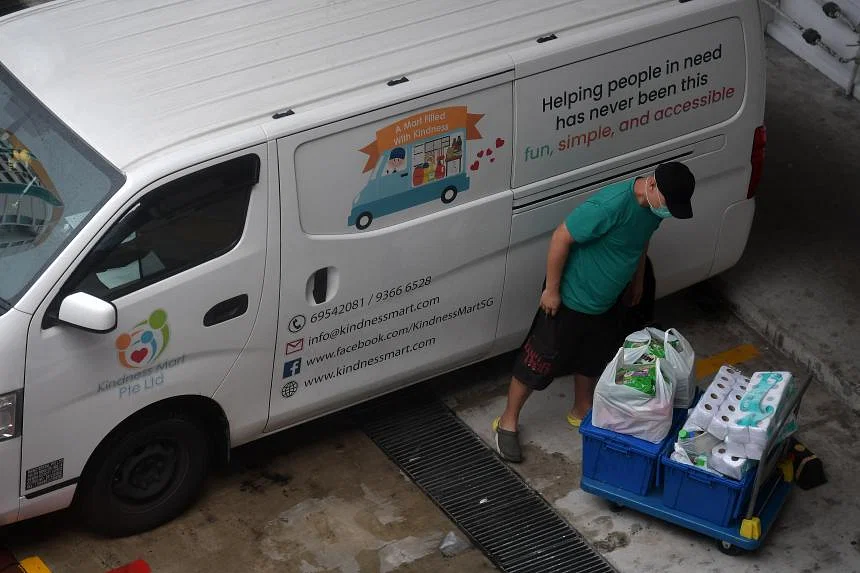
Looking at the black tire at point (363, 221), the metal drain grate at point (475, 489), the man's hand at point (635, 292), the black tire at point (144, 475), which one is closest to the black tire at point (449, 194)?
the black tire at point (363, 221)

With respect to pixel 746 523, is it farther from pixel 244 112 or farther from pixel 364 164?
pixel 244 112

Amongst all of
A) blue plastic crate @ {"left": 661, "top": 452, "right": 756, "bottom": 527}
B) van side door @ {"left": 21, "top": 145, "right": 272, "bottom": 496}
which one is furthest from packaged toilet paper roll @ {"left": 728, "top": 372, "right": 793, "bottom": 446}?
van side door @ {"left": 21, "top": 145, "right": 272, "bottom": 496}

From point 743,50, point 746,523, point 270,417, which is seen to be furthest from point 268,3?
point 746,523

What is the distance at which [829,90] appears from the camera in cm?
1056

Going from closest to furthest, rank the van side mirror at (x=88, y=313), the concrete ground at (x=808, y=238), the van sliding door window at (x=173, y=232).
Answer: the van side mirror at (x=88, y=313)
the van sliding door window at (x=173, y=232)
the concrete ground at (x=808, y=238)

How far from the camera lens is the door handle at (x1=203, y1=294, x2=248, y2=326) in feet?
20.3

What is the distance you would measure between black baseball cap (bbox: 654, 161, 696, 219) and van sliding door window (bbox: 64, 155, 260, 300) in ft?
6.15

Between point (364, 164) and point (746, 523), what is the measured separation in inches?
94.8

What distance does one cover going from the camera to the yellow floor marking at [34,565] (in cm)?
632

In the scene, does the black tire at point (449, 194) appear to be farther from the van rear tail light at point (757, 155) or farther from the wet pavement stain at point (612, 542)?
the van rear tail light at point (757, 155)

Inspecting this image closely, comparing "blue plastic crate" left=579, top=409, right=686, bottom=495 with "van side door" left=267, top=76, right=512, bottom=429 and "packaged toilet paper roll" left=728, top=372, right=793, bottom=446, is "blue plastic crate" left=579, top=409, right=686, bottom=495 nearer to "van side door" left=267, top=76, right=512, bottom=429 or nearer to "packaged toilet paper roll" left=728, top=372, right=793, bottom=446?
"packaged toilet paper roll" left=728, top=372, right=793, bottom=446

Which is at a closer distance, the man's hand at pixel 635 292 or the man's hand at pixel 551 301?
the man's hand at pixel 551 301

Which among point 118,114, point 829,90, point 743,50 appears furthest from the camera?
point 829,90

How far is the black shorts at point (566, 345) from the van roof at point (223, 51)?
1.38 m
